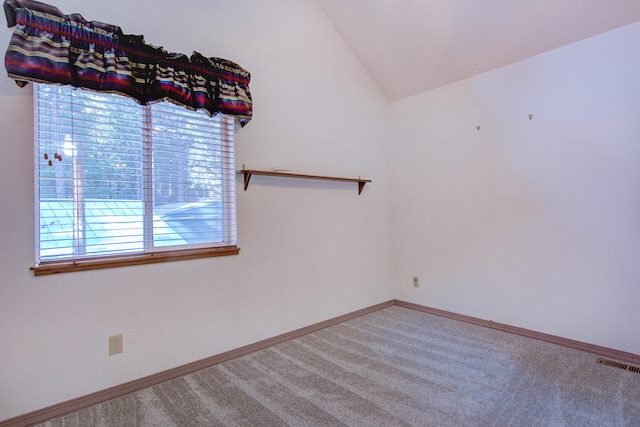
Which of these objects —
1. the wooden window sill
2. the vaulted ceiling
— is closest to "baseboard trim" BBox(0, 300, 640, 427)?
the wooden window sill

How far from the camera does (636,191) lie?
7.91 feet

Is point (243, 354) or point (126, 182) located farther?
point (243, 354)

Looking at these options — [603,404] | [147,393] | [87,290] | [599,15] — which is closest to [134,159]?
[87,290]

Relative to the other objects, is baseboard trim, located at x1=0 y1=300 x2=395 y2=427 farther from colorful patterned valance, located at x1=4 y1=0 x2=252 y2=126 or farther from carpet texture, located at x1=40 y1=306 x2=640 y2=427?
colorful patterned valance, located at x1=4 y1=0 x2=252 y2=126

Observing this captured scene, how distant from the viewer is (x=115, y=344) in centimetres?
207

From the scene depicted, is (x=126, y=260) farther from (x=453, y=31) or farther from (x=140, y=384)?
(x=453, y=31)

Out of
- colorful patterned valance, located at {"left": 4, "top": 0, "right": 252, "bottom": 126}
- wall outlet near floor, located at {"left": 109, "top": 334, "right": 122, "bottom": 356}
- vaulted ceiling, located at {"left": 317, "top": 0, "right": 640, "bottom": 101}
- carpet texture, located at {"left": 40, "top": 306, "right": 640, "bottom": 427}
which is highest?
vaulted ceiling, located at {"left": 317, "top": 0, "right": 640, "bottom": 101}

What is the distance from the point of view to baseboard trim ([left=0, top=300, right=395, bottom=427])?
181cm

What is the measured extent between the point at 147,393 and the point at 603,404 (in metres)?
2.74

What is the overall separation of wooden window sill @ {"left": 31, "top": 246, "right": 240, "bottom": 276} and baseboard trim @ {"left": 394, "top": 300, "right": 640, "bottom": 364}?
7.41 feet

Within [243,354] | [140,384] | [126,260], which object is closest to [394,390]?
[243,354]

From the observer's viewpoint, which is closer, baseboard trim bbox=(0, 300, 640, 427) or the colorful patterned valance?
the colorful patterned valance

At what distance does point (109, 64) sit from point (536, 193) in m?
3.31

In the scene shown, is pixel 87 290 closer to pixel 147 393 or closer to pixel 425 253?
pixel 147 393
